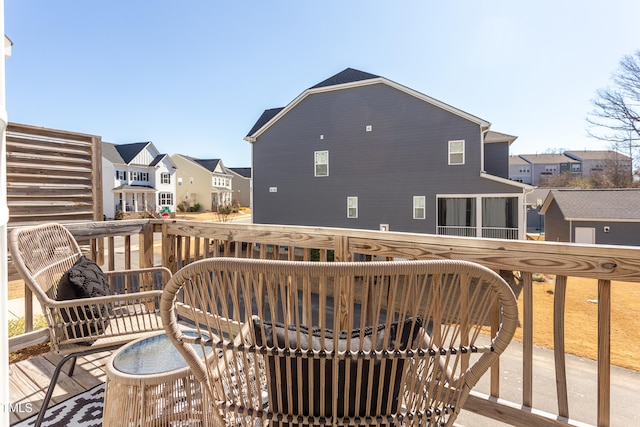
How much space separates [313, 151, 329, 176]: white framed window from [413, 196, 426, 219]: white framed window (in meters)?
3.38

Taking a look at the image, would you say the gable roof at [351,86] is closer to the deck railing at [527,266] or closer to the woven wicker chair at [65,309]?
the deck railing at [527,266]

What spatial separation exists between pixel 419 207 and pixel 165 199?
66.0ft

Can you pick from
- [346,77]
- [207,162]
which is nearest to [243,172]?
[207,162]

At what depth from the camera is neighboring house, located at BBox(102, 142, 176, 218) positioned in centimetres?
2123

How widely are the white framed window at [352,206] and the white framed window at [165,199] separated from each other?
57.4 ft

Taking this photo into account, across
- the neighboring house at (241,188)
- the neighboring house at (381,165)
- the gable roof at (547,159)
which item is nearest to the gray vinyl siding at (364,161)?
the neighboring house at (381,165)

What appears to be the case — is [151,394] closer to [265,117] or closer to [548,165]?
[265,117]

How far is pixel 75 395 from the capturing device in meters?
1.91

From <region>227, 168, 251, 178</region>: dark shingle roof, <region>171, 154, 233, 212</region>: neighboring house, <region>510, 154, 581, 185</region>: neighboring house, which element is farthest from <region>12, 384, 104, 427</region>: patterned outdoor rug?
<region>227, 168, 251, 178</region>: dark shingle roof

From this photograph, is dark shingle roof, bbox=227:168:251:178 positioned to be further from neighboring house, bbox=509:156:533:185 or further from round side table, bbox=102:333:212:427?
round side table, bbox=102:333:212:427

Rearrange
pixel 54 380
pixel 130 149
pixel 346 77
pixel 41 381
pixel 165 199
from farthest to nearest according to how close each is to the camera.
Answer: pixel 165 199, pixel 130 149, pixel 346 77, pixel 41 381, pixel 54 380

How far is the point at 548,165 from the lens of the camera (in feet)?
84.0

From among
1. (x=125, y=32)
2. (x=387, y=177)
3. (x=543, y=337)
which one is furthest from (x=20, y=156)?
(x=387, y=177)

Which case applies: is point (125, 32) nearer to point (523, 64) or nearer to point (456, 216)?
point (456, 216)
